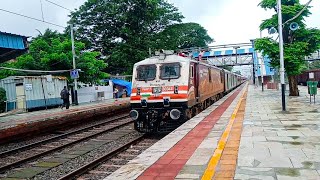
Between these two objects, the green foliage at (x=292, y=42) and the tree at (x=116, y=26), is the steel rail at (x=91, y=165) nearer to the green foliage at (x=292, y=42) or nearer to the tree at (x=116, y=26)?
the green foliage at (x=292, y=42)

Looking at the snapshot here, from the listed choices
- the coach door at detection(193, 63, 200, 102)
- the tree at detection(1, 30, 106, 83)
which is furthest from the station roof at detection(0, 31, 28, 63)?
the tree at detection(1, 30, 106, 83)

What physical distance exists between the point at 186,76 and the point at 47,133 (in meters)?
7.59

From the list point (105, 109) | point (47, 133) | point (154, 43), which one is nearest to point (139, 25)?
point (154, 43)

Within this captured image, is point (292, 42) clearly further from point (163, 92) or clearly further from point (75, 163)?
point (75, 163)

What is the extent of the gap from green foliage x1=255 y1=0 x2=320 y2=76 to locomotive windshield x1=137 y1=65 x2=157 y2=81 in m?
12.1

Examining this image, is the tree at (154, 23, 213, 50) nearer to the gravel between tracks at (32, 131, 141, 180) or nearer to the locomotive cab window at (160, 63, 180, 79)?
the locomotive cab window at (160, 63, 180, 79)

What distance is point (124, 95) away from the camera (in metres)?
41.5

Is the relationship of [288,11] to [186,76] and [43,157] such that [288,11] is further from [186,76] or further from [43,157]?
[43,157]

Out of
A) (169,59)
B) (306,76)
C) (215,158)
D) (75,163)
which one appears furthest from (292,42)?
(306,76)

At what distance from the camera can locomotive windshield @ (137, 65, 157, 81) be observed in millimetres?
12992

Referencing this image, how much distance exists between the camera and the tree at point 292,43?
22000 mm

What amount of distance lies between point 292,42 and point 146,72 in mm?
14550

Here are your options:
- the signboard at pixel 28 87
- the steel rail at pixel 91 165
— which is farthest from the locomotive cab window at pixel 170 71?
the signboard at pixel 28 87

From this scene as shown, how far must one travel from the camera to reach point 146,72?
1316 cm
